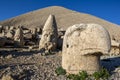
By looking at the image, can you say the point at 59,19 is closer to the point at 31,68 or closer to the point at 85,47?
the point at 31,68

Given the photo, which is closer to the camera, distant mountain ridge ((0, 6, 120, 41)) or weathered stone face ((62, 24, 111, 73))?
weathered stone face ((62, 24, 111, 73))

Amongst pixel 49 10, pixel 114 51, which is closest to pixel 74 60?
pixel 114 51

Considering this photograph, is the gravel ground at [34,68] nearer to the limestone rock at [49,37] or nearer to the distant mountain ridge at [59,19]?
the limestone rock at [49,37]

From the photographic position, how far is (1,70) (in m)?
11.4

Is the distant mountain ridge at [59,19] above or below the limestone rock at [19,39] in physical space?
above

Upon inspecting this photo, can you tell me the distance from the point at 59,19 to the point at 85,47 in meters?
46.4

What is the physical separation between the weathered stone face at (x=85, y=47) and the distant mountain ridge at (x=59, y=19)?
3879 cm

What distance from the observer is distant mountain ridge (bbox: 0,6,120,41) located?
52.7 m

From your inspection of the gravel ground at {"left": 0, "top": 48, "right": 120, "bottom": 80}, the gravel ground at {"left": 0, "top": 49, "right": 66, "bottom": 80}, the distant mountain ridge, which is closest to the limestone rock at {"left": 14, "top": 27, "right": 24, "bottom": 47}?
the gravel ground at {"left": 0, "top": 48, "right": 120, "bottom": 80}

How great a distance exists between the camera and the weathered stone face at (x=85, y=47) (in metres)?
11.3

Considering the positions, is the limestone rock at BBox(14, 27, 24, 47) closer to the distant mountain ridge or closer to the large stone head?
the large stone head

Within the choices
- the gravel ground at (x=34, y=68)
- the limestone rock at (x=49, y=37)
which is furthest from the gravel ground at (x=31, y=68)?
the limestone rock at (x=49, y=37)

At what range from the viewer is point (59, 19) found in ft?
189

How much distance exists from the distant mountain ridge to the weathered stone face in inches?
1527
